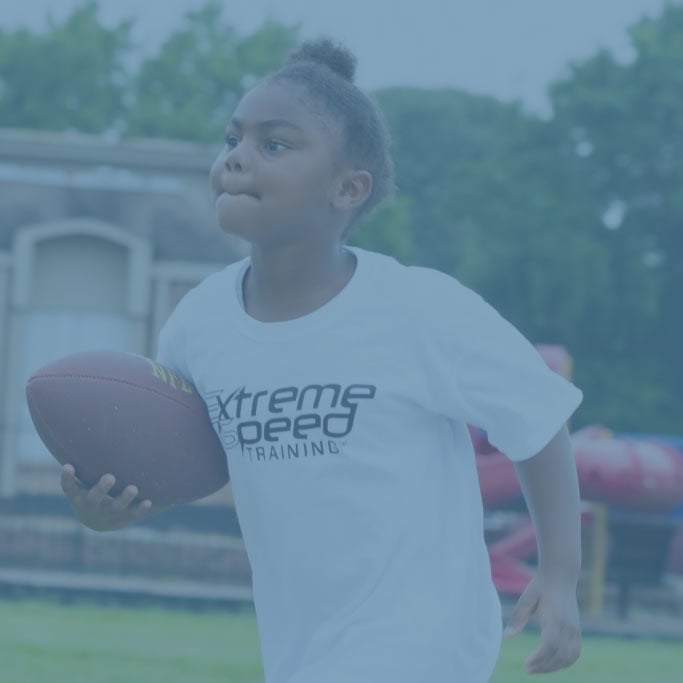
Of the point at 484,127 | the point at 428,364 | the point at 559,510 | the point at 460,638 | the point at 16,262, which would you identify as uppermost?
the point at 428,364

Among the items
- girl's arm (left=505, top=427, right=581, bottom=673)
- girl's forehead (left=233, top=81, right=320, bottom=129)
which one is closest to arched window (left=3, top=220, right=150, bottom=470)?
girl's forehead (left=233, top=81, right=320, bottom=129)

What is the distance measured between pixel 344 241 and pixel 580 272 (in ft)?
103

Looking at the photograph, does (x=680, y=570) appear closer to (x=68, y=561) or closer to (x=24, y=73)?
(x=68, y=561)

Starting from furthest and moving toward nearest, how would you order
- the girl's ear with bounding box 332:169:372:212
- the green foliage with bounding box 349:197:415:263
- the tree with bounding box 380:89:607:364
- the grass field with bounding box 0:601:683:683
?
the green foliage with bounding box 349:197:415:263
the tree with bounding box 380:89:607:364
the grass field with bounding box 0:601:683:683
the girl's ear with bounding box 332:169:372:212

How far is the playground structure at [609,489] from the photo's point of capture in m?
15.0

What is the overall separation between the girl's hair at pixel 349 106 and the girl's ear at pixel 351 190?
0.08 feet

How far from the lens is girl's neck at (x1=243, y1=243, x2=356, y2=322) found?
3283mm

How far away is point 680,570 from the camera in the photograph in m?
18.8

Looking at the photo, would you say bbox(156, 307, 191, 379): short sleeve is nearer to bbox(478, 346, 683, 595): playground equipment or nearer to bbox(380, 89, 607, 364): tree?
bbox(478, 346, 683, 595): playground equipment

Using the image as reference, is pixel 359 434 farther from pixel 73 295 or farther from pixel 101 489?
pixel 73 295

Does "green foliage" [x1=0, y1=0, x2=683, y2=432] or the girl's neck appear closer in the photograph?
the girl's neck

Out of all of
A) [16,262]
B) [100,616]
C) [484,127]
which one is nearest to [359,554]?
Answer: [100,616]

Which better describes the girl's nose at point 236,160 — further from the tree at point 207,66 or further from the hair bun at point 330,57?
the tree at point 207,66

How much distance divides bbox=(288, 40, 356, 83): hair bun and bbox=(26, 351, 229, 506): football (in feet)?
2.35
